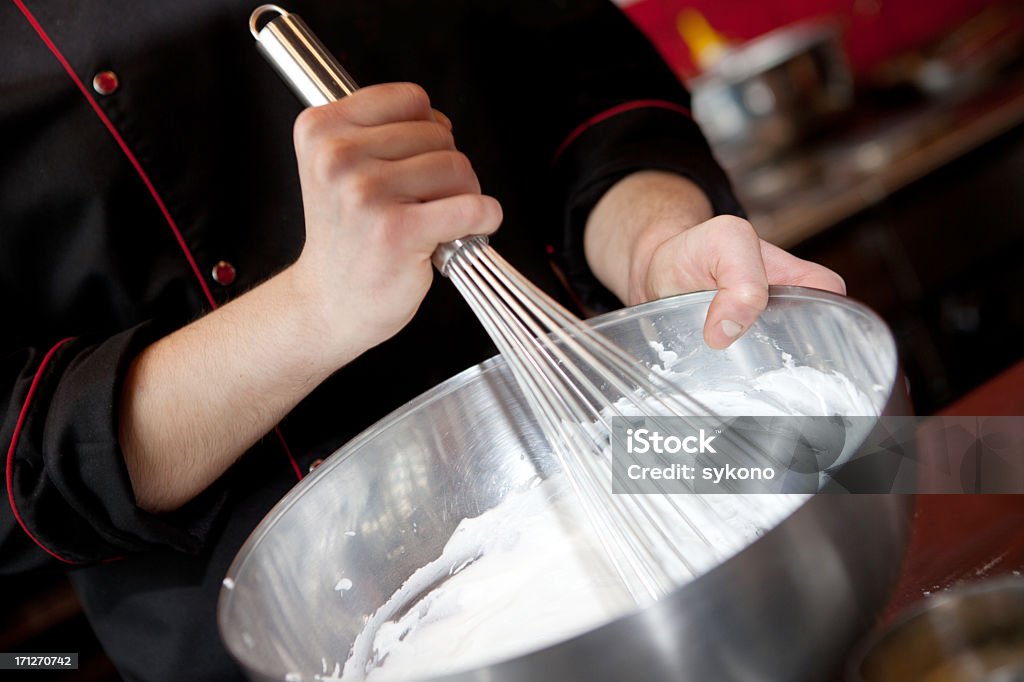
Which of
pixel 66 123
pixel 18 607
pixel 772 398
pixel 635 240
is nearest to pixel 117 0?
pixel 66 123

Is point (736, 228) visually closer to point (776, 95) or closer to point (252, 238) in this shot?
point (252, 238)

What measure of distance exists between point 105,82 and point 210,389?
0.28 meters

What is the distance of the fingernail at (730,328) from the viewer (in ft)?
1.84

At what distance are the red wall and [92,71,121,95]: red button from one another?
2.35 metres

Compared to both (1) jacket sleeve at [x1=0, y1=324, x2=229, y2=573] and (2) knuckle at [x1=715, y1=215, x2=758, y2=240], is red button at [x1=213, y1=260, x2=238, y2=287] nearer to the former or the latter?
(1) jacket sleeve at [x1=0, y1=324, x2=229, y2=573]

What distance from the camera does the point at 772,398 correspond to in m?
0.65

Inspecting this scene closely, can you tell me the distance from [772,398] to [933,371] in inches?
59.3

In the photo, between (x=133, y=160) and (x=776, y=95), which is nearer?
(x=133, y=160)

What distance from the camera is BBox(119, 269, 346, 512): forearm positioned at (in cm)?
68

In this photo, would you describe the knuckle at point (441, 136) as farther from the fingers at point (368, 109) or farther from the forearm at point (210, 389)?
the forearm at point (210, 389)

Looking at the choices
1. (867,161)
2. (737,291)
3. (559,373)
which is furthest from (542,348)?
(867,161)

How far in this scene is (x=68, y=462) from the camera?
0.67m

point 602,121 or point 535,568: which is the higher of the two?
point 602,121

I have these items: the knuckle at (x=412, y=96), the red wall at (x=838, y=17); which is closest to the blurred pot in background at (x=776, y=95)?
the red wall at (x=838, y=17)
